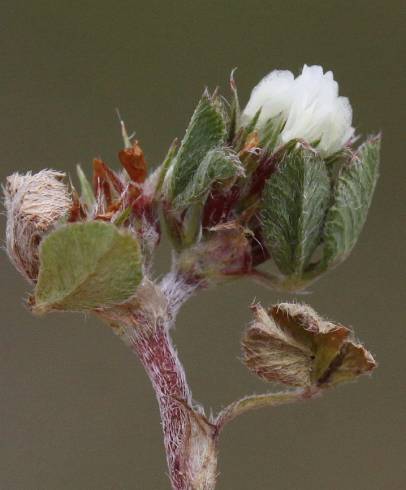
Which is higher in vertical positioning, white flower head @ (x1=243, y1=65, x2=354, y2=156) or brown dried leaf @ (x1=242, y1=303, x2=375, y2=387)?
white flower head @ (x1=243, y1=65, x2=354, y2=156)

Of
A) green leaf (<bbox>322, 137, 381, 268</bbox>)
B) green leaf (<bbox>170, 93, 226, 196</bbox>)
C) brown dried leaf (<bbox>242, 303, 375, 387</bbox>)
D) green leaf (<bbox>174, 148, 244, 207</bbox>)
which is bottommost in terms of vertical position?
brown dried leaf (<bbox>242, 303, 375, 387</bbox>)

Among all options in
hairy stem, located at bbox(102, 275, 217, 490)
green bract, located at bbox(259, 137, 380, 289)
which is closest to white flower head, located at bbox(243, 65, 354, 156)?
green bract, located at bbox(259, 137, 380, 289)

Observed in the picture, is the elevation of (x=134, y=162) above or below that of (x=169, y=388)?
above

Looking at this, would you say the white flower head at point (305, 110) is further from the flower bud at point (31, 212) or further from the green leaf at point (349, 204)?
the flower bud at point (31, 212)

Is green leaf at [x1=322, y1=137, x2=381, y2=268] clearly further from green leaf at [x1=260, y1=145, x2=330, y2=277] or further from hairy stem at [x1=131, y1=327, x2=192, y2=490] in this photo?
hairy stem at [x1=131, y1=327, x2=192, y2=490]

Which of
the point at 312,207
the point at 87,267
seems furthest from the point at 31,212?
the point at 312,207

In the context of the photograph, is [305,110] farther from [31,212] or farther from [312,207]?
[31,212]

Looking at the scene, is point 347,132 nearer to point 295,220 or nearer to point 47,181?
point 295,220
